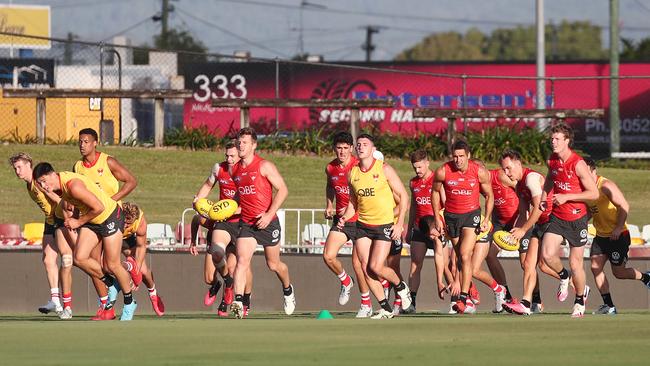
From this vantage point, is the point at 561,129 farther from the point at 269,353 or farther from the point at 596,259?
the point at 269,353

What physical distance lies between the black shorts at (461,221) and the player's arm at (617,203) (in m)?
1.62

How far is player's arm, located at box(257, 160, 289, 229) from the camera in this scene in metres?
16.1

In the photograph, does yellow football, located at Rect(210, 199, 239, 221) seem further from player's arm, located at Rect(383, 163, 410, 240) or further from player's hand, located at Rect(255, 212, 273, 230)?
player's arm, located at Rect(383, 163, 410, 240)

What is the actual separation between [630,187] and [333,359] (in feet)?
72.5

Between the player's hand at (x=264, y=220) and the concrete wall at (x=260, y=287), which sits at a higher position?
the player's hand at (x=264, y=220)

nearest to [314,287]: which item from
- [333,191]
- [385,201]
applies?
[333,191]

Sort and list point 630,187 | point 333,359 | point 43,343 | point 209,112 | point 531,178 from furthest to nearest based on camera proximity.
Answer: point 209,112, point 630,187, point 531,178, point 43,343, point 333,359

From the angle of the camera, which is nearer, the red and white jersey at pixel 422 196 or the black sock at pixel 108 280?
the black sock at pixel 108 280

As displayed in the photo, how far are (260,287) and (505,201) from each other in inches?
185

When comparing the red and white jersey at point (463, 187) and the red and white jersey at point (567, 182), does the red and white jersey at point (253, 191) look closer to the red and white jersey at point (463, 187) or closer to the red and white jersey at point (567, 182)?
the red and white jersey at point (463, 187)

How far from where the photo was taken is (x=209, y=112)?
3969 centimetres

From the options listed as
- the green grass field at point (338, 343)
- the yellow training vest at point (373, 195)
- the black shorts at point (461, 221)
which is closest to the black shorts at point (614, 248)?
the black shorts at point (461, 221)

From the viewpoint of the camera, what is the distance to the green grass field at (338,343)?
9992mm

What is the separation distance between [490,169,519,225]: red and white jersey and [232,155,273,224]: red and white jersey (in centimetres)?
343
